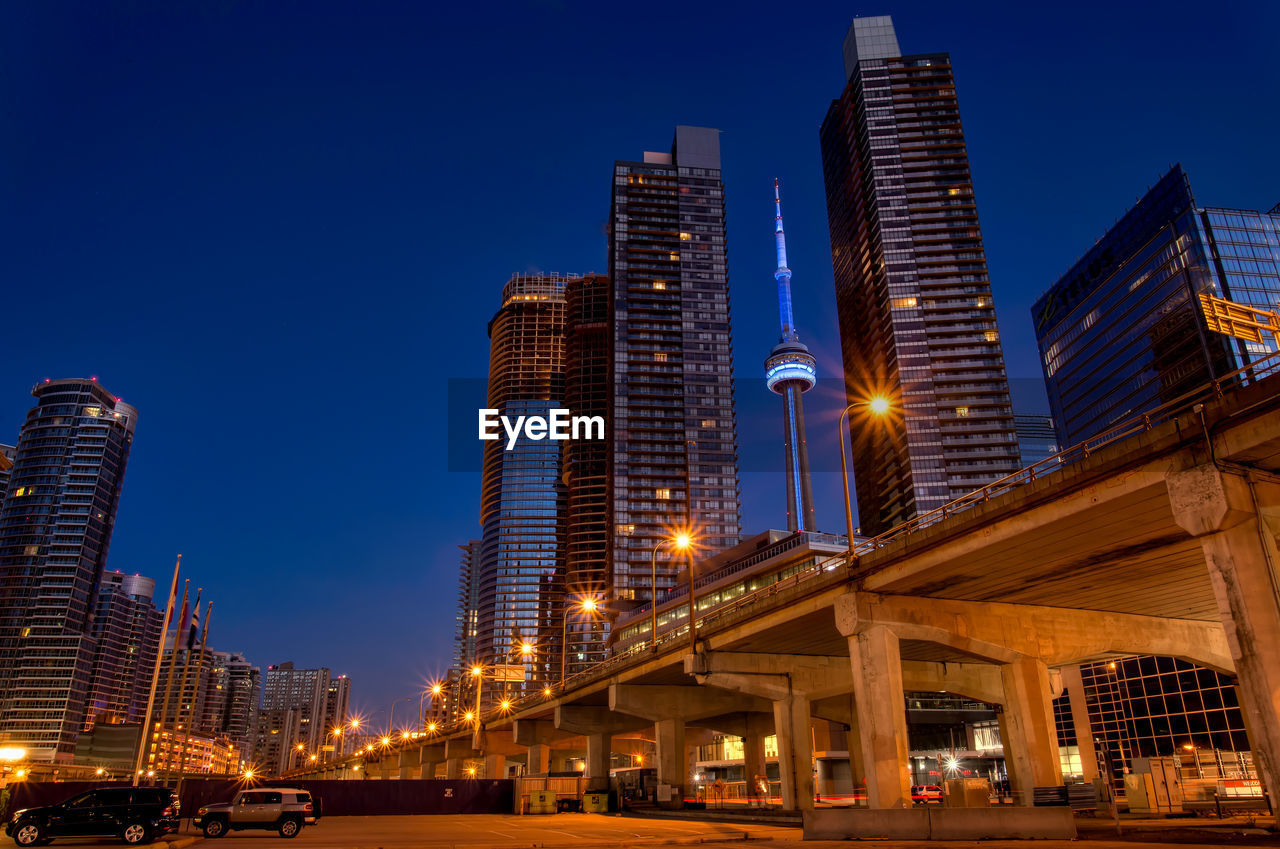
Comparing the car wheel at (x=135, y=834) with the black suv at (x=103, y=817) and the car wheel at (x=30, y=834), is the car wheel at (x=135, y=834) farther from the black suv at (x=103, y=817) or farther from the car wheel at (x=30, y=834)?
the car wheel at (x=30, y=834)

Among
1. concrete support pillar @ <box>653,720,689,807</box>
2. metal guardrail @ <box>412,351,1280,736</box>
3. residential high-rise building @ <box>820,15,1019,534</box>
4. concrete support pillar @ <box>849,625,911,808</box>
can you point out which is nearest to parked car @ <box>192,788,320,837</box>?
metal guardrail @ <box>412,351,1280,736</box>

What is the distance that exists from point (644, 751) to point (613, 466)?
2878 inches

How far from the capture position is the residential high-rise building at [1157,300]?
437ft

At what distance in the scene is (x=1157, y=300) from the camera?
144 meters

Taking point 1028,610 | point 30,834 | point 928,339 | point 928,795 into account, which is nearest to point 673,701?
point 928,795

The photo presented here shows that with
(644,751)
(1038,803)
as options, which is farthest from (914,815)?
(644,751)

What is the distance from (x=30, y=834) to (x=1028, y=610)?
36712mm

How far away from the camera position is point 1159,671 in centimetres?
6975

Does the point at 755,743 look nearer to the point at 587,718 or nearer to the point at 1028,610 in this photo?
the point at 587,718

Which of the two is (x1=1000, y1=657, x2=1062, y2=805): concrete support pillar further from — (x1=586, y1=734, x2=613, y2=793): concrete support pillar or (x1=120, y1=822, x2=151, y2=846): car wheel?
(x1=586, y1=734, x2=613, y2=793): concrete support pillar

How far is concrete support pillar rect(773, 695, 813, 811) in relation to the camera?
43.3m

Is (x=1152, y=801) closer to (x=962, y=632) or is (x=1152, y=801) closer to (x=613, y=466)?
(x=962, y=632)

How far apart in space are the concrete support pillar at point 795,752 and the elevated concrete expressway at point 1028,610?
0.09 meters

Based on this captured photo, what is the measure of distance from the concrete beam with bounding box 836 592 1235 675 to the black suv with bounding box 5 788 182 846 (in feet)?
80.8
